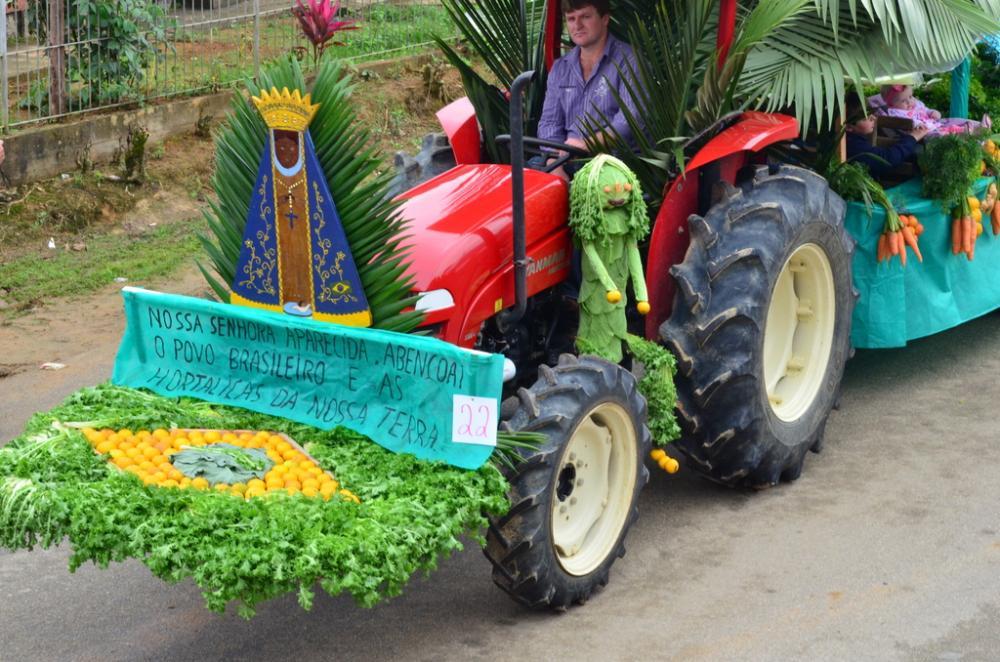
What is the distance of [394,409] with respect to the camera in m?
5.00

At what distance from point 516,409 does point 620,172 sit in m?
1.10

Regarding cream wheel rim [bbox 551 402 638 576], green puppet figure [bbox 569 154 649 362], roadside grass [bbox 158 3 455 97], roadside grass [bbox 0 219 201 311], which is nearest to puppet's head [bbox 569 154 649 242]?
green puppet figure [bbox 569 154 649 362]

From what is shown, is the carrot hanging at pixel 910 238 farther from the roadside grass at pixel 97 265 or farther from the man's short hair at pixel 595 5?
the roadside grass at pixel 97 265

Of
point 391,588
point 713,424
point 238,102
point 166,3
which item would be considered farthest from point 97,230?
point 391,588

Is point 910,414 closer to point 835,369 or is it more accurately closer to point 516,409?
point 835,369

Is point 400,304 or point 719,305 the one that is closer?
point 400,304

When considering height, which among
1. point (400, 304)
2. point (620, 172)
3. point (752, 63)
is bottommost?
point (400, 304)

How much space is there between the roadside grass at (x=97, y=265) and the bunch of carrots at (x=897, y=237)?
4898mm

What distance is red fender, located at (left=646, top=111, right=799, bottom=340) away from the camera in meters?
5.84

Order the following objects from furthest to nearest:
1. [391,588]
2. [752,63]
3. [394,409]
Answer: [752,63]
[394,409]
[391,588]

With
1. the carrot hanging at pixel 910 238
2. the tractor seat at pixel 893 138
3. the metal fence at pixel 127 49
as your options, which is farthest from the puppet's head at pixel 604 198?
the metal fence at pixel 127 49

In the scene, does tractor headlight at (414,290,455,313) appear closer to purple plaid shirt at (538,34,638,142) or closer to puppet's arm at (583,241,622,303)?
puppet's arm at (583,241,622,303)

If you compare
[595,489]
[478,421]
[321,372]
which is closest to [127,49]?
[321,372]

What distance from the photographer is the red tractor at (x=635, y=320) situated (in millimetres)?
5055
